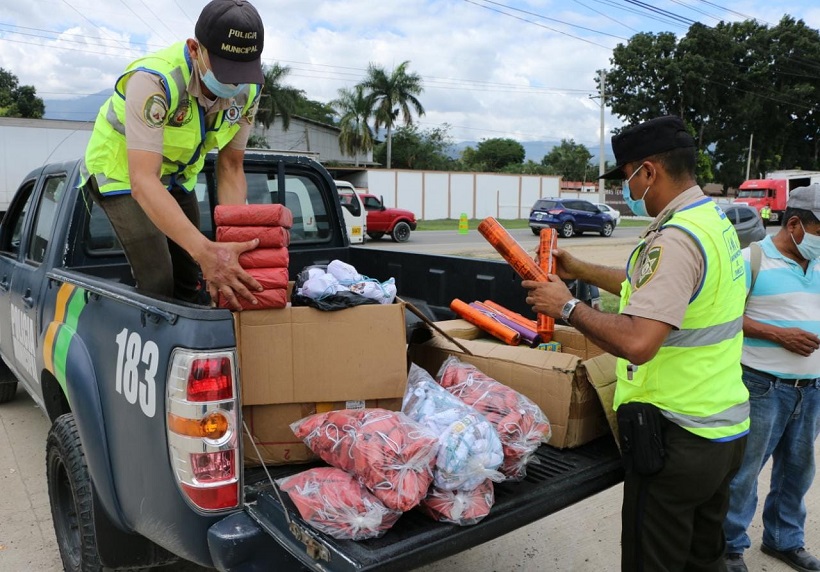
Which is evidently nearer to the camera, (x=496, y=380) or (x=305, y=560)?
(x=305, y=560)

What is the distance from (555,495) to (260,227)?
1298 mm

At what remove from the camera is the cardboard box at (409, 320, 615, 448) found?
2.44 metres

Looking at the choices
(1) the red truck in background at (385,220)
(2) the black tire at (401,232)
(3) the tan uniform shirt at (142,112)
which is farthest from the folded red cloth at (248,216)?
(2) the black tire at (401,232)

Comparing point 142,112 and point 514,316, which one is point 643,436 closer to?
point 514,316

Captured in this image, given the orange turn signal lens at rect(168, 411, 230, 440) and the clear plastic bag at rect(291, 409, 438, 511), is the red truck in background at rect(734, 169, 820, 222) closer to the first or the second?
the clear plastic bag at rect(291, 409, 438, 511)

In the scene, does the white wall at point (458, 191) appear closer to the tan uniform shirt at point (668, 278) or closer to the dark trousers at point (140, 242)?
the dark trousers at point (140, 242)

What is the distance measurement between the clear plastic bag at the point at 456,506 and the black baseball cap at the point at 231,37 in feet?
5.41

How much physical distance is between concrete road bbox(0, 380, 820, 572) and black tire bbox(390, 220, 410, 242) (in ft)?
60.8

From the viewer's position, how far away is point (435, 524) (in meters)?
1.92

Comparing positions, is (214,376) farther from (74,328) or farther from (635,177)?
(635,177)

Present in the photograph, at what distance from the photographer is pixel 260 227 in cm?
222

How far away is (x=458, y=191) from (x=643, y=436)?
1576 inches

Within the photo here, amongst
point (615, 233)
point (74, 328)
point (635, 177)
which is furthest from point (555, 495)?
point (615, 233)

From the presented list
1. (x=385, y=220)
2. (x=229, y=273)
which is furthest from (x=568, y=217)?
(x=229, y=273)
